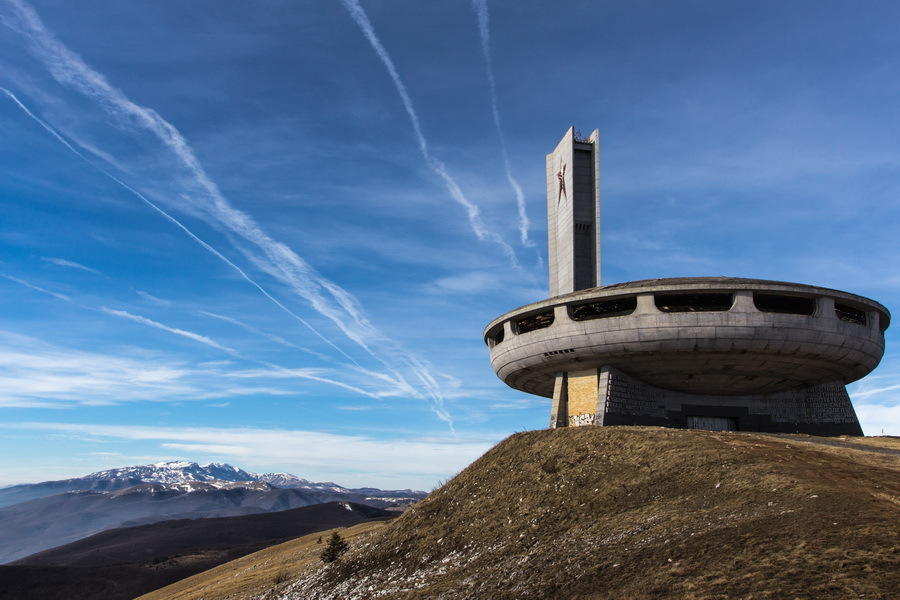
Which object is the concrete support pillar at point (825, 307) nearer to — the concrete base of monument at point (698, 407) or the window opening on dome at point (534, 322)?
the concrete base of monument at point (698, 407)

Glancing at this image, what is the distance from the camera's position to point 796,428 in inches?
1502

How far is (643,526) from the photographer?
685 inches

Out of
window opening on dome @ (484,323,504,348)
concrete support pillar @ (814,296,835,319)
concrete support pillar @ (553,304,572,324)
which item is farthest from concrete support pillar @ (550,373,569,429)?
concrete support pillar @ (814,296,835,319)

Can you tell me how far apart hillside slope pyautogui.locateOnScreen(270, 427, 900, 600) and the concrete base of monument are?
665cm

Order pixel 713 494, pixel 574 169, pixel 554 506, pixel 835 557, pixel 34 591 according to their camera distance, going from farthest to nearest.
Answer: pixel 34 591 < pixel 574 169 < pixel 554 506 < pixel 713 494 < pixel 835 557

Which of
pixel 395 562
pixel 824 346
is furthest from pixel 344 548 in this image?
pixel 824 346

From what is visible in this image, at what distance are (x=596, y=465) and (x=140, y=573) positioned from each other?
10354cm

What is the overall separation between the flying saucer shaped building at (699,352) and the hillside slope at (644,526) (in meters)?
6.42

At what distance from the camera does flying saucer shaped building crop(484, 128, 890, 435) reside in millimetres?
32719

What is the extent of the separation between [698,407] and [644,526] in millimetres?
23049

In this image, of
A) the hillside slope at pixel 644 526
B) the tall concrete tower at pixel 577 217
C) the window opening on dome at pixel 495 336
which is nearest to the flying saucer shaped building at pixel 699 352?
the window opening on dome at pixel 495 336

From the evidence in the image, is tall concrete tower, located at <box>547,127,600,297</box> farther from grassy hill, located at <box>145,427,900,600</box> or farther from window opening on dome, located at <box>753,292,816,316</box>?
grassy hill, located at <box>145,427,900,600</box>

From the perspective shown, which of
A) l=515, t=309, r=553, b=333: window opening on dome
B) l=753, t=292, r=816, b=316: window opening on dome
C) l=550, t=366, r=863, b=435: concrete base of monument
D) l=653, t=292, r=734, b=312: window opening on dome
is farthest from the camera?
l=515, t=309, r=553, b=333: window opening on dome

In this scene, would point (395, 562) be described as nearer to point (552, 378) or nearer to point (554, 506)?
point (554, 506)
